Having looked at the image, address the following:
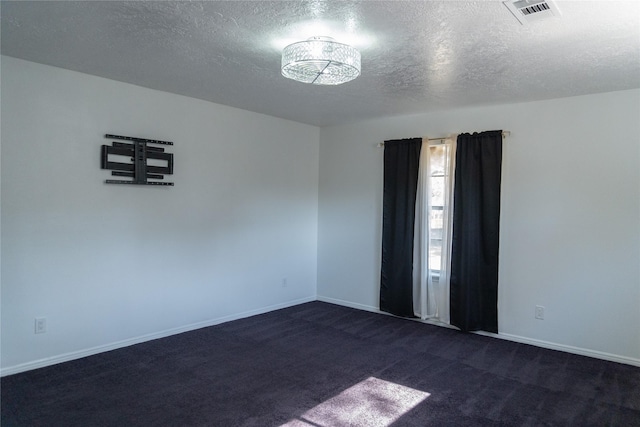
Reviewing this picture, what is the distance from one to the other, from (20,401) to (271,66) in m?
3.01

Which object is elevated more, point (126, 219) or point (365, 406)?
point (126, 219)

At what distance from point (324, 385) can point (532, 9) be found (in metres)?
2.86

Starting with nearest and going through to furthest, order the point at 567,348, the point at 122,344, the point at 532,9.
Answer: the point at 532,9 < the point at 122,344 < the point at 567,348

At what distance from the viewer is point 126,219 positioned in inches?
152

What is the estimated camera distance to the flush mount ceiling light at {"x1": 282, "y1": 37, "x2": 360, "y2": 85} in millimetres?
2557

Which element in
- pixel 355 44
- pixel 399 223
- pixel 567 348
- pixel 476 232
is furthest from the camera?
pixel 399 223

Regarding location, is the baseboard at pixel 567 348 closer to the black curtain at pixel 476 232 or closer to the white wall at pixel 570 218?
the white wall at pixel 570 218

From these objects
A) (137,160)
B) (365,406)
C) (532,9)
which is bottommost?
(365,406)

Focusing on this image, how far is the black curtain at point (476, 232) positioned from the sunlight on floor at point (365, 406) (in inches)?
66.2

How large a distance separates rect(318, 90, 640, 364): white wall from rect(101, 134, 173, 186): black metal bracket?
3024 millimetres

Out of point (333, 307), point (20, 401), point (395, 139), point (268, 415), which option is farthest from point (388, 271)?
point (20, 401)

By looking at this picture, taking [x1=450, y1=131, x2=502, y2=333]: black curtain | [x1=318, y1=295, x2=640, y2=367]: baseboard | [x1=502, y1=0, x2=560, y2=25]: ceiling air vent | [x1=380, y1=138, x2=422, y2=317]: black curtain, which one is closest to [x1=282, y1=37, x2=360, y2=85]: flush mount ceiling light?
[x1=502, y1=0, x2=560, y2=25]: ceiling air vent

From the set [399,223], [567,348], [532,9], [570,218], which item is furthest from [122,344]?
[570,218]

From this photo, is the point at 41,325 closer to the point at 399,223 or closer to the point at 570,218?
the point at 399,223
